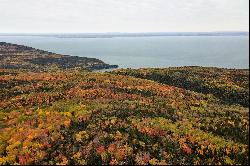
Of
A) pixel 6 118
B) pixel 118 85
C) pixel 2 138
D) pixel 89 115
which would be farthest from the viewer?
pixel 118 85

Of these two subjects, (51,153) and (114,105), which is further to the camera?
(114,105)

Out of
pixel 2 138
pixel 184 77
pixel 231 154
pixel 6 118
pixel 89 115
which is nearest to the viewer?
pixel 231 154

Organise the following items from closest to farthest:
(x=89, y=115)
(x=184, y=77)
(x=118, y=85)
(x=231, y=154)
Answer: (x=231, y=154) < (x=89, y=115) < (x=118, y=85) < (x=184, y=77)

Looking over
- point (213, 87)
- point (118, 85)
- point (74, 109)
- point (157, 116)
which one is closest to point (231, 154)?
point (157, 116)

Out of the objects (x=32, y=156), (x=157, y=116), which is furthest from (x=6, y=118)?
(x=157, y=116)

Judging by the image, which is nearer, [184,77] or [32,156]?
[32,156]

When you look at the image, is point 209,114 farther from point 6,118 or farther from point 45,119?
point 6,118

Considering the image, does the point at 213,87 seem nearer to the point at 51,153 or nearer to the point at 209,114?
the point at 209,114

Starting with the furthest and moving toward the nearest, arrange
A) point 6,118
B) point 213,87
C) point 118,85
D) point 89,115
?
point 213,87 < point 118,85 < point 6,118 < point 89,115
